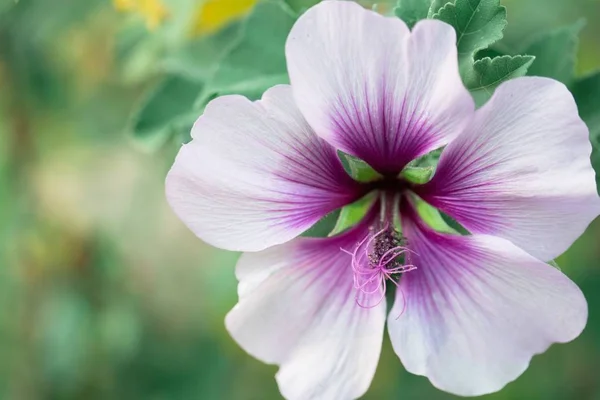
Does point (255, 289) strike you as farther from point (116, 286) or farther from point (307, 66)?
point (116, 286)

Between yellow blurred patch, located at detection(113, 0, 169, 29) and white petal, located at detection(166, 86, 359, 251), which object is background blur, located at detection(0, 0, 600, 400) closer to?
yellow blurred patch, located at detection(113, 0, 169, 29)

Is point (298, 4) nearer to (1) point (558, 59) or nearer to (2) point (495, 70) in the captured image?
(1) point (558, 59)

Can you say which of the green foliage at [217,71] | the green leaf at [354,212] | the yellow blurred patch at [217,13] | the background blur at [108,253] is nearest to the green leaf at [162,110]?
the green foliage at [217,71]

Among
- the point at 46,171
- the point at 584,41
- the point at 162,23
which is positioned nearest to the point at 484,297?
the point at 162,23

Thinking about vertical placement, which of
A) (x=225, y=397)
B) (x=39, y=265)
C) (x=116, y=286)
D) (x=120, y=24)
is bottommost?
(x=225, y=397)

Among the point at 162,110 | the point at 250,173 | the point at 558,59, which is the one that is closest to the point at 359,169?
the point at 250,173

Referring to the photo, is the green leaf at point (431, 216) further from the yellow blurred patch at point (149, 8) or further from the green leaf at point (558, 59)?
the yellow blurred patch at point (149, 8)
